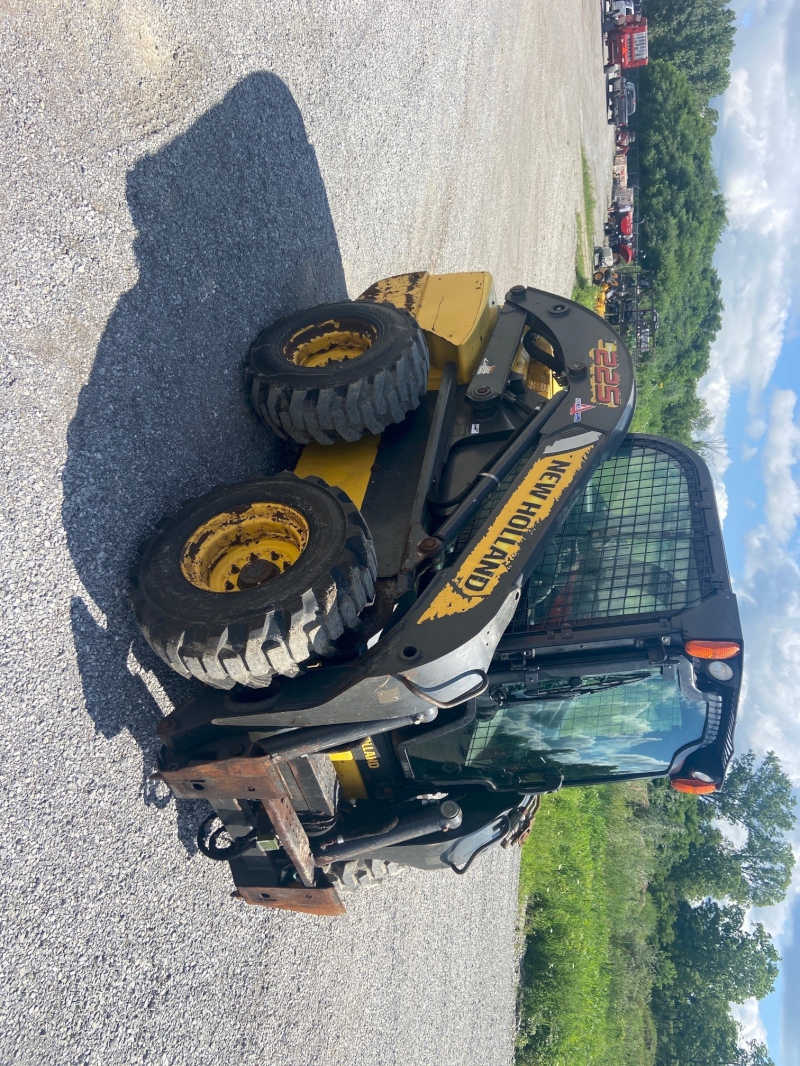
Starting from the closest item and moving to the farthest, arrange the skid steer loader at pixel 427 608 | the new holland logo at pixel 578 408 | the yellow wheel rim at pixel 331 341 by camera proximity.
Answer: the skid steer loader at pixel 427 608
the new holland logo at pixel 578 408
the yellow wheel rim at pixel 331 341

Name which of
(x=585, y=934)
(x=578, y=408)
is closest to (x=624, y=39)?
(x=585, y=934)

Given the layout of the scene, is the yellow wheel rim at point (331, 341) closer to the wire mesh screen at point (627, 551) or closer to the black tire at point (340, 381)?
the black tire at point (340, 381)

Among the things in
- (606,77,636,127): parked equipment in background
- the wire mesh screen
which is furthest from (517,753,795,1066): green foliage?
(606,77,636,127): parked equipment in background

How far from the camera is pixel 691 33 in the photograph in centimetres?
2831

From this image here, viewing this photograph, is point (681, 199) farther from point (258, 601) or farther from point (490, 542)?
point (258, 601)

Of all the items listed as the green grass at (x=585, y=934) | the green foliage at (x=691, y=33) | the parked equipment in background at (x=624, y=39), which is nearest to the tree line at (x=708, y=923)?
the green grass at (x=585, y=934)

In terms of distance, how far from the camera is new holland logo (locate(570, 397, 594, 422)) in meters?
4.02

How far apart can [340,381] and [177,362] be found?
0.80 m

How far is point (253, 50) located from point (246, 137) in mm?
609

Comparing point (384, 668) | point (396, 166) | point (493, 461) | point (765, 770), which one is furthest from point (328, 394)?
point (765, 770)

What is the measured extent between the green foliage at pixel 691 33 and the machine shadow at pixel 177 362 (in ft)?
98.1

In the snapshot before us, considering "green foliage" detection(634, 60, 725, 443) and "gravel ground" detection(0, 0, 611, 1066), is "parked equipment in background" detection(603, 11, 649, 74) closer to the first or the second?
"green foliage" detection(634, 60, 725, 443)

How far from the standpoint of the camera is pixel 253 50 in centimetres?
461

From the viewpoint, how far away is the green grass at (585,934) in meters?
9.45
